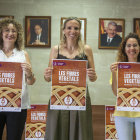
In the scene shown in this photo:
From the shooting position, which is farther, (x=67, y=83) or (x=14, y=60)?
(x=14, y=60)

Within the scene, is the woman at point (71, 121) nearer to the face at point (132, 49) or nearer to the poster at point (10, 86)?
the poster at point (10, 86)

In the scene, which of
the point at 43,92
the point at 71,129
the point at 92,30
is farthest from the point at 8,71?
the point at 92,30

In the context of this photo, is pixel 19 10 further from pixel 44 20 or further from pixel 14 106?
pixel 14 106

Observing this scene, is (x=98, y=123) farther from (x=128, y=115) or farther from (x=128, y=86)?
(x=128, y=86)

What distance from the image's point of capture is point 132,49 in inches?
62.9

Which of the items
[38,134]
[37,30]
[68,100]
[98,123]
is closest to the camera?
[68,100]

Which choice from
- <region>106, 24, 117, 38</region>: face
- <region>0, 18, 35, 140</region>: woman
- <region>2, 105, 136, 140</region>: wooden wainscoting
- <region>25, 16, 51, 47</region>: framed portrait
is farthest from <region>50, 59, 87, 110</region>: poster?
<region>106, 24, 117, 38</region>: face

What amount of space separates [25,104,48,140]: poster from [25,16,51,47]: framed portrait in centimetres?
148

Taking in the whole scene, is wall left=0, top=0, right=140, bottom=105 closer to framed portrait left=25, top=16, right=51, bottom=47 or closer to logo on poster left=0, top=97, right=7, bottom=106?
framed portrait left=25, top=16, right=51, bottom=47

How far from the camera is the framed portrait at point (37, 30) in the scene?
3312 mm

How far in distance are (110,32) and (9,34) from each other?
2282 millimetres

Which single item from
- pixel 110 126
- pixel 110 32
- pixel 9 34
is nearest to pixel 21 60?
pixel 9 34

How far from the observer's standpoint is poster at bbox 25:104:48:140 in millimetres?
2152

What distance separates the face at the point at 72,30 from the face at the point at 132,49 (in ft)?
1.56
